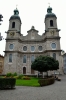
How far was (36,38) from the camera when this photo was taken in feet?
151

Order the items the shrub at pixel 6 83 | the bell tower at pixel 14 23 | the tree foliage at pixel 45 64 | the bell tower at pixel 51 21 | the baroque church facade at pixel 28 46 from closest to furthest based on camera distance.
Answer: the shrub at pixel 6 83, the tree foliage at pixel 45 64, the baroque church facade at pixel 28 46, the bell tower at pixel 51 21, the bell tower at pixel 14 23

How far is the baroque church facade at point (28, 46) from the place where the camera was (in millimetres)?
40156

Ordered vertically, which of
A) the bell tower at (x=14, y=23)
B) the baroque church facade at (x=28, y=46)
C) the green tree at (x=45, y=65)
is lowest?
the green tree at (x=45, y=65)

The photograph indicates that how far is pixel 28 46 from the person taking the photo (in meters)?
44.5

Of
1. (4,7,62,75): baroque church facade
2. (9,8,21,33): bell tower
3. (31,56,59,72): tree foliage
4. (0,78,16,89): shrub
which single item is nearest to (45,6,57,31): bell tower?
(4,7,62,75): baroque church facade

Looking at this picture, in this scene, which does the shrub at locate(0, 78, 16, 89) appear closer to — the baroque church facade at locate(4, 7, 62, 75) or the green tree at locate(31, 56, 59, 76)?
the green tree at locate(31, 56, 59, 76)

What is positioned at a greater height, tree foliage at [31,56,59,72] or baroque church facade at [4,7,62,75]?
baroque church facade at [4,7,62,75]

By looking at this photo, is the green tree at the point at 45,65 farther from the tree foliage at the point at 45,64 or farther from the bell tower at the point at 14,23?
the bell tower at the point at 14,23

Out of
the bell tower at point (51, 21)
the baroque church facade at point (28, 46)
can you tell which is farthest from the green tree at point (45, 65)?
the bell tower at point (51, 21)

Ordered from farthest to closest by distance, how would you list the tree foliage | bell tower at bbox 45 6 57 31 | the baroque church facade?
bell tower at bbox 45 6 57 31, the baroque church facade, the tree foliage

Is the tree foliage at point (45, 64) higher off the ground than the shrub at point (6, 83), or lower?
higher

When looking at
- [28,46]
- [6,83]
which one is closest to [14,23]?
[28,46]

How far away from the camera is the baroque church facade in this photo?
40.2m

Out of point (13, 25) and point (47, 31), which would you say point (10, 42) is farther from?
point (47, 31)
